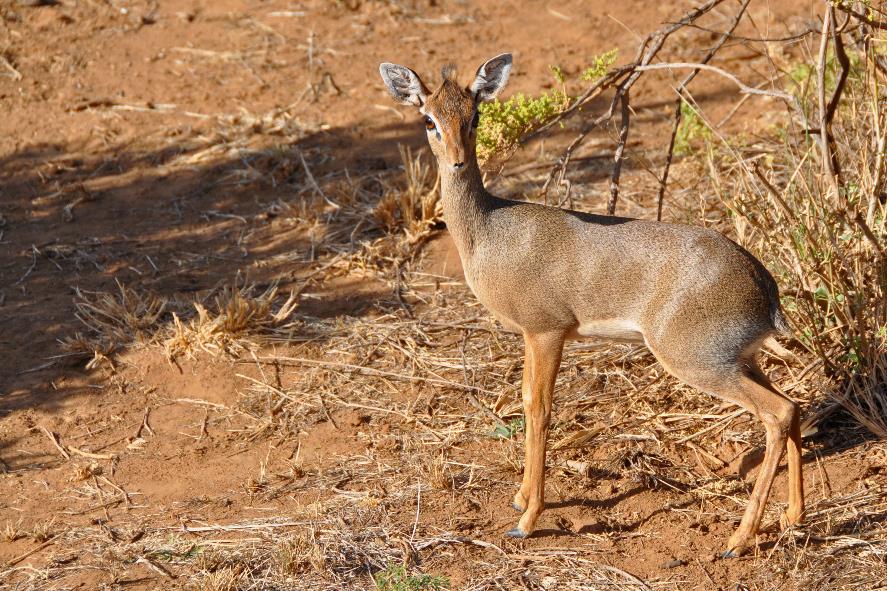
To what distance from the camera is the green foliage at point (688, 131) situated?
8.78 meters

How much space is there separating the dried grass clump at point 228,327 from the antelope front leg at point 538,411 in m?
2.76

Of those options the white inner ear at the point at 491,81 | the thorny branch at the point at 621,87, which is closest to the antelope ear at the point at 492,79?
the white inner ear at the point at 491,81

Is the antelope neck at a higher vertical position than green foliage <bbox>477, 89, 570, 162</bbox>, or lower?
lower

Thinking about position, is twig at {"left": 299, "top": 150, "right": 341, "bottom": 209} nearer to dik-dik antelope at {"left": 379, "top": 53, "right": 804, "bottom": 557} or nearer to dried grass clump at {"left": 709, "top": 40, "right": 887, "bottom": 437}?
dik-dik antelope at {"left": 379, "top": 53, "right": 804, "bottom": 557}

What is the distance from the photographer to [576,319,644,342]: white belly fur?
17.4 feet

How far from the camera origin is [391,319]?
7.79 metres

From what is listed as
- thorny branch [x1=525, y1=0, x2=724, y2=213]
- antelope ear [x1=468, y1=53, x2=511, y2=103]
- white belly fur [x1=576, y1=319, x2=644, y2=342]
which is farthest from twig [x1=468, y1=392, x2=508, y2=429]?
antelope ear [x1=468, y1=53, x2=511, y2=103]

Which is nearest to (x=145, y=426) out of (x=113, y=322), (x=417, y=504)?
(x=113, y=322)

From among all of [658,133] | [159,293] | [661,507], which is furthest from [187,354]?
[658,133]

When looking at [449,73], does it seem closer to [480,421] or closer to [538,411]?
[538,411]

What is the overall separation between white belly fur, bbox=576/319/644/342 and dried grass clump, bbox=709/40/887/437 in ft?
3.49

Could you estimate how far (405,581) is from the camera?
16.4ft

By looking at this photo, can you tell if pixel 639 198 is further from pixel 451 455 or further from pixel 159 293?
pixel 159 293

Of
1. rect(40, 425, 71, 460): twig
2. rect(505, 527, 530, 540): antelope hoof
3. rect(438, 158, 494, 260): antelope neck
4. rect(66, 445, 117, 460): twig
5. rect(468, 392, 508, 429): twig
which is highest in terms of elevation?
rect(438, 158, 494, 260): antelope neck
